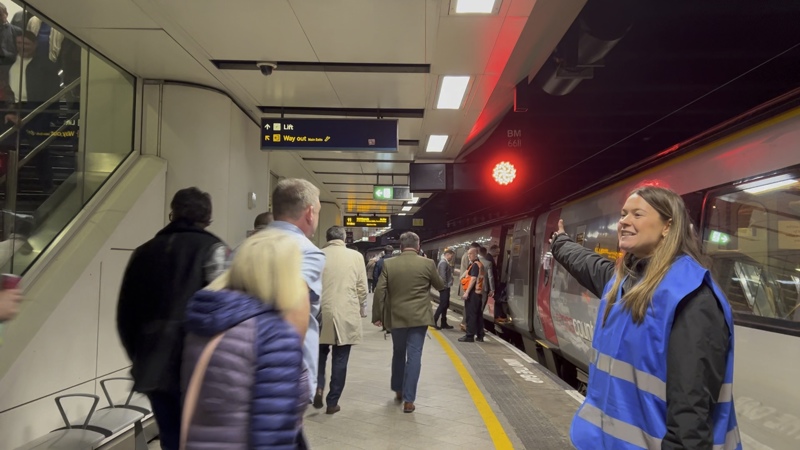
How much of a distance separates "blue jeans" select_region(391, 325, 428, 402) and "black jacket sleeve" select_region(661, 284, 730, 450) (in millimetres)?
3825

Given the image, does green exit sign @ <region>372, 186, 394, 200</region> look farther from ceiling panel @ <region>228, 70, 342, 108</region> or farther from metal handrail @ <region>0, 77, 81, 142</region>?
metal handrail @ <region>0, 77, 81, 142</region>

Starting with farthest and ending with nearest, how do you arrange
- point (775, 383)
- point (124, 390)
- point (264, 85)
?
point (264, 85) → point (124, 390) → point (775, 383)

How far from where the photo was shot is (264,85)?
691 cm

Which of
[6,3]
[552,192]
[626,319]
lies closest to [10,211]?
[6,3]

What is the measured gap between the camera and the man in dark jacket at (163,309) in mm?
2768

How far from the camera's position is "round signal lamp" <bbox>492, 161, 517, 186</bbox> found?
10000mm

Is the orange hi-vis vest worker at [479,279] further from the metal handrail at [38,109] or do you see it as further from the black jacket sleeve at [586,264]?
the black jacket sleeve at [586,264]

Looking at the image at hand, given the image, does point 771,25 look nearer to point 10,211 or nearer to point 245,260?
point 245,260

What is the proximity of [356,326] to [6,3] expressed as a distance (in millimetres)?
3958

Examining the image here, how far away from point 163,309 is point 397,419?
2.99 metres

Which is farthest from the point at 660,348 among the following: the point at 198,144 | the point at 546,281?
the point at 546,281

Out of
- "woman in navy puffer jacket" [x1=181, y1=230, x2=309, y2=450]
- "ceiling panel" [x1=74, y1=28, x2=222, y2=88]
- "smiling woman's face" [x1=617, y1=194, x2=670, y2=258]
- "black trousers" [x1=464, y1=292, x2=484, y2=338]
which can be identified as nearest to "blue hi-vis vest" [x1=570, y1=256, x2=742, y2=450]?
"smiling woman's face" [x1=617, y1=194, x2=670, y2=258]

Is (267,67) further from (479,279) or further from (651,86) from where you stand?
(651,86)

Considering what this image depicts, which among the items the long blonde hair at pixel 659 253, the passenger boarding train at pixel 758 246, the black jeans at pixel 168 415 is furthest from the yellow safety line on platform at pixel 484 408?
the long blonde hair at pixel 659 253
